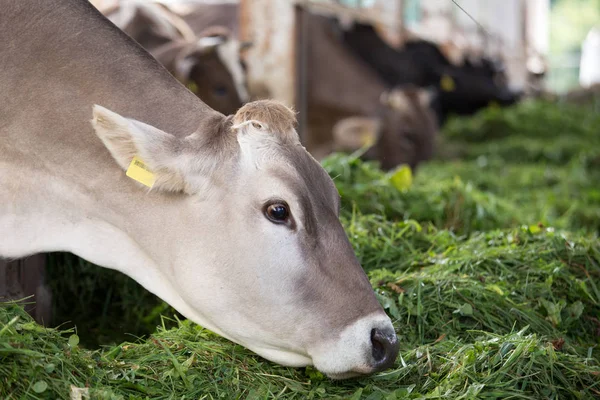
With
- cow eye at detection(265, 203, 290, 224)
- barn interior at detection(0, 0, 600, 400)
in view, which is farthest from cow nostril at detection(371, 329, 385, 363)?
cow eye at detection(265, 203, 290, 224)

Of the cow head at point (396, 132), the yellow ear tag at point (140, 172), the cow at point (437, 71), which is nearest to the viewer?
the yellow ear tag at point (140, 172)

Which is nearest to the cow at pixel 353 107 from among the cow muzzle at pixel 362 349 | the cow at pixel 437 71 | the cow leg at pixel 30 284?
the cow at pixel 437 71

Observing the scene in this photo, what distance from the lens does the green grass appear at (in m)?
2.99

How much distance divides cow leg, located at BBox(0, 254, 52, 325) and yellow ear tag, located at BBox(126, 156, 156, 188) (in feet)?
2.57

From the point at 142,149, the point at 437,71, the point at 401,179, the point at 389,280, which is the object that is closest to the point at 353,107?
the point at 437,71

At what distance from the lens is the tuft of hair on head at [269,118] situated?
3.31 meters

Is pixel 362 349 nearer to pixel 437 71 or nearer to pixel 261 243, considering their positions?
pixel 261 243

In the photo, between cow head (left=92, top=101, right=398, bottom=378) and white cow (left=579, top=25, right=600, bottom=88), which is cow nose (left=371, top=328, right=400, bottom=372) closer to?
cow head (left=92, top=101, right=398, bottom=378)

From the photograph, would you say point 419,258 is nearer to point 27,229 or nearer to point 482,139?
point 27,229

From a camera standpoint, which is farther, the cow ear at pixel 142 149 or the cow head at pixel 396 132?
the cow head at pixel 396 132

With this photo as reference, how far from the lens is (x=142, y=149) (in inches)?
125

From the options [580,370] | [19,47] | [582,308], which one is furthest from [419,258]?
[19,47]

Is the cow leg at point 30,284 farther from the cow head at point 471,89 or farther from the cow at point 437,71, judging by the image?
the cow head at point 471,89

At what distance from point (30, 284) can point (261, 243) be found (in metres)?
1.36
